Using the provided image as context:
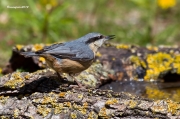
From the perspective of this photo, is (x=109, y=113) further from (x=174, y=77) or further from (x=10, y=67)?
(x=10, y=67)

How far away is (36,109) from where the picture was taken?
3.98 meters

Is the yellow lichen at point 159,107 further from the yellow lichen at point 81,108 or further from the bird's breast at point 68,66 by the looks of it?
the bird's breast at point 68,66

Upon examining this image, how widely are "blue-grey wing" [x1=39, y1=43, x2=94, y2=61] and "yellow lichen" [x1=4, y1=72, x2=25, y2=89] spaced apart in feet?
1.31

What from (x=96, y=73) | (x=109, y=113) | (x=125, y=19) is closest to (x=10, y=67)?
(x=96, y=73)

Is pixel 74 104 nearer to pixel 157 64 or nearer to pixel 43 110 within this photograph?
pixel 43 110

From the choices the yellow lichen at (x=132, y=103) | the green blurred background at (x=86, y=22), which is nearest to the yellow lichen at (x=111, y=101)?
the yellow lichen at (x=132, y=103)

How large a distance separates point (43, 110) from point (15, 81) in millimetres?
754

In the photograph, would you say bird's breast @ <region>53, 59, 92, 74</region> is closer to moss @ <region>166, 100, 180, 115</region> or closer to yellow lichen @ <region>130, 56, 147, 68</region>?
yellow lichen @ <region>130, 56, 147, 68</region>

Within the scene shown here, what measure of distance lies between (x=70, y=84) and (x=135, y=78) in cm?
137

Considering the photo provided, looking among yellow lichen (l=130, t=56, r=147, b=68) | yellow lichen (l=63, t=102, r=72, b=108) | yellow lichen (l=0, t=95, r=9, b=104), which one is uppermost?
yellow lichen (l=130, t=56, r=147, b=68)

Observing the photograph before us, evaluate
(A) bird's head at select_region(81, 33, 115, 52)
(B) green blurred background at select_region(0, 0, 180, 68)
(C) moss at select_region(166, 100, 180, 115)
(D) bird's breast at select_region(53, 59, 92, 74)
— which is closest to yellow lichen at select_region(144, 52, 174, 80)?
(A) bird's head at select_region(81, 33, 115, 52)

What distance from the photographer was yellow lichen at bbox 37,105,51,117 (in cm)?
394

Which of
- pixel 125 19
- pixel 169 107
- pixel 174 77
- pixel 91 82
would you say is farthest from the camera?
pixel 125 19

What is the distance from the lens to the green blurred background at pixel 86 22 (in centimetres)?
765
